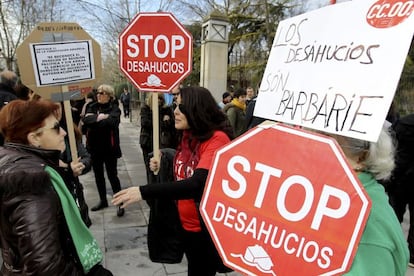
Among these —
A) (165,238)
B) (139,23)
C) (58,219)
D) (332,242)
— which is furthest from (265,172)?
(139,23)

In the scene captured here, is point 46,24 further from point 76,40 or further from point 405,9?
point 405,9

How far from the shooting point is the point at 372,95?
100 cm

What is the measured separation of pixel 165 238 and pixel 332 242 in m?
1.62

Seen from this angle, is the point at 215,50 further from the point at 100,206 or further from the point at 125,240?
the point at 125,240

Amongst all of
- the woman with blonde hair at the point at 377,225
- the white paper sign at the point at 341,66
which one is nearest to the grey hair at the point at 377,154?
the woman with blonde hair at the point at 377,225

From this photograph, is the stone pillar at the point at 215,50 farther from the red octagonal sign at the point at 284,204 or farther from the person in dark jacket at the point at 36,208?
the red octagonal sign at the point at 284,204

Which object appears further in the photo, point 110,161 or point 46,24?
point 110,161

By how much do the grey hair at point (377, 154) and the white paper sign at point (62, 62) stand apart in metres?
2.05

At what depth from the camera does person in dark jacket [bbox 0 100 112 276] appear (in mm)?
1389

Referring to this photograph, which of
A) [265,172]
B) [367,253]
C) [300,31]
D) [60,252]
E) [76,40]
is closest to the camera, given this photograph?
[367,253]

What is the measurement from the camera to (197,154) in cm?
214

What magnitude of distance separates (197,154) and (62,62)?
125cm

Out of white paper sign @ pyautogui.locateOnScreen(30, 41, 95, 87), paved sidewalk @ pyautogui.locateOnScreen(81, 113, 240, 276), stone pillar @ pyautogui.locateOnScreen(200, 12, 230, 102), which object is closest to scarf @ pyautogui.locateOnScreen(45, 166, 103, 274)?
white paper sign @ pyautogui.locateOnScreen(30, 41, 95, 87)

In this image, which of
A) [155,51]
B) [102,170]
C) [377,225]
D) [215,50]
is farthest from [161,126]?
[215,50]
